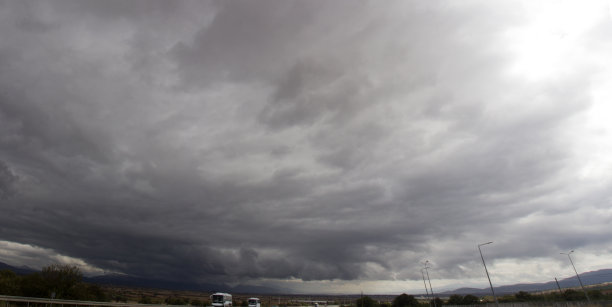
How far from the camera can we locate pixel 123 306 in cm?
5472

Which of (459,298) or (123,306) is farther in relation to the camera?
(459,298)

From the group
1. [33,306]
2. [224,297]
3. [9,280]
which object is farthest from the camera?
[224,297]

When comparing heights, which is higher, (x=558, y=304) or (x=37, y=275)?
(x=37, y=275)

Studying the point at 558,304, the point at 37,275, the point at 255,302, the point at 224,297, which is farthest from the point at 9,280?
the point at 558,304

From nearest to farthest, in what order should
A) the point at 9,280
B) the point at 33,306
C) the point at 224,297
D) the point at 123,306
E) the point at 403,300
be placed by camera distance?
the point at 33,306, the point at 123,306, the point at 9,280, the point at 224,297, the point at 403,300

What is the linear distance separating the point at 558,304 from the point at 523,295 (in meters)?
90.2

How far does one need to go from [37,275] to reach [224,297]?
136 ft

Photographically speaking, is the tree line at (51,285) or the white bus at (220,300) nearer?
the tree line at (51,285)

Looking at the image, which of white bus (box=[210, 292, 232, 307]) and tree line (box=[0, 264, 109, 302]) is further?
white bus (box=[210, 292, 232, 307])

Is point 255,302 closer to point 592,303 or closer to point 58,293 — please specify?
point 58,293

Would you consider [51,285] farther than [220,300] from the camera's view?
No

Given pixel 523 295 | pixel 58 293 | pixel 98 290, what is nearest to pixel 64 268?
pixel 58 293

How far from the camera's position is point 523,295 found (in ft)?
499

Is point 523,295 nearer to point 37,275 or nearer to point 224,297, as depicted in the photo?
point 224,297
